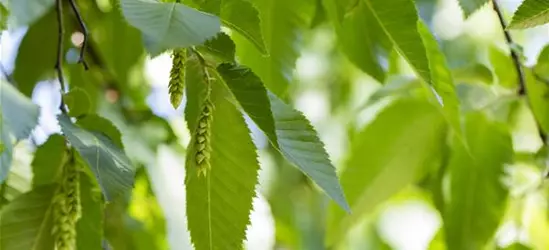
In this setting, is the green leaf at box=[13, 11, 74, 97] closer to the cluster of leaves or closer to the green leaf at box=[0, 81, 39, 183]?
the cluster of leaves

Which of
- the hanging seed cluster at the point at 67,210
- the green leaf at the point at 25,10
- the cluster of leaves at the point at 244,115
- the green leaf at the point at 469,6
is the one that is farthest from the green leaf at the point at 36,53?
the green leaf at the point at 469,6

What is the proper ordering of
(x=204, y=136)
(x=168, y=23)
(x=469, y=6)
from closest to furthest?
(x=168, y=23) < (x=204, y=136) < (x=469, y=6)

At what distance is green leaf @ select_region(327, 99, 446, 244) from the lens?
0.81 metres

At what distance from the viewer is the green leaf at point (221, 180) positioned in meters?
0.49

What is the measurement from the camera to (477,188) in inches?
30.8

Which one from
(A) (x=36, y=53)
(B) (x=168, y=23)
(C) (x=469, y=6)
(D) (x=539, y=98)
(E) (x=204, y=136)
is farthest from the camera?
(A) (x=36, y=53)

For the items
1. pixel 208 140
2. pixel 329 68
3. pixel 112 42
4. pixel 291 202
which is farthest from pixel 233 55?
pixel 329 68

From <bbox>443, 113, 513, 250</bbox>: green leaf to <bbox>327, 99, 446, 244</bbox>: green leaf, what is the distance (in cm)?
4

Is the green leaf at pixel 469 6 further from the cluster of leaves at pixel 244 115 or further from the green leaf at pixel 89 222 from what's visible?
the green leaf at pixel 89 222

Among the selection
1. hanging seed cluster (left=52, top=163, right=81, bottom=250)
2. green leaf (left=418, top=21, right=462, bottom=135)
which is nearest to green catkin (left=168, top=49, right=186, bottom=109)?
hanging seed cluster (left=52, top=163, right=81, bottom=250)

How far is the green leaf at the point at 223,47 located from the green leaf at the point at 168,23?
2.3 inches

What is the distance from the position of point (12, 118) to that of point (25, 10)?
0.82 feet

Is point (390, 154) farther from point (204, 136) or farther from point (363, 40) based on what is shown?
point (204, 136)

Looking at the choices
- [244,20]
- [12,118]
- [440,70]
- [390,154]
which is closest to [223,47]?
[244,20]
